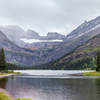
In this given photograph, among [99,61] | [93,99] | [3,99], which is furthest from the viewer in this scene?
[99,61]

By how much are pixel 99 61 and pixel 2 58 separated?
7522 cm

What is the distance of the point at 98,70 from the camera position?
17425 centimetres

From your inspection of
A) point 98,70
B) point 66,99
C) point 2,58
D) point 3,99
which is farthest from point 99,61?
point 3,99

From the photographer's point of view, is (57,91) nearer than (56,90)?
Yes

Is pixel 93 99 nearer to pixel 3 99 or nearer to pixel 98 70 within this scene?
pixel 3 99

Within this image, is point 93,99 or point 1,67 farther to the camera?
point 1,67

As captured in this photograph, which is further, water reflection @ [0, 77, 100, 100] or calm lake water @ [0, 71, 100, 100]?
calm lake water @ [0, 71, 100, 100]

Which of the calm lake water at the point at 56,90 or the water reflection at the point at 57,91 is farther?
the calm lake water at the point at 56,90

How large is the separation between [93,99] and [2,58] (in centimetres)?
14516

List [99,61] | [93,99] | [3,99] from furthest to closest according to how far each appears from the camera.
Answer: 1. [99,61]
2. [93,99]
3. [3,99]

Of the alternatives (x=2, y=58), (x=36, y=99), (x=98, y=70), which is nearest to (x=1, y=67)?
(x=2, y=58)

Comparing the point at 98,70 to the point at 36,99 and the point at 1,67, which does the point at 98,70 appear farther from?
the point at 36,99

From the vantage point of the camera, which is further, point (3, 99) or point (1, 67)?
point (1, 67)

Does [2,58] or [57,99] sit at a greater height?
[2,58]
